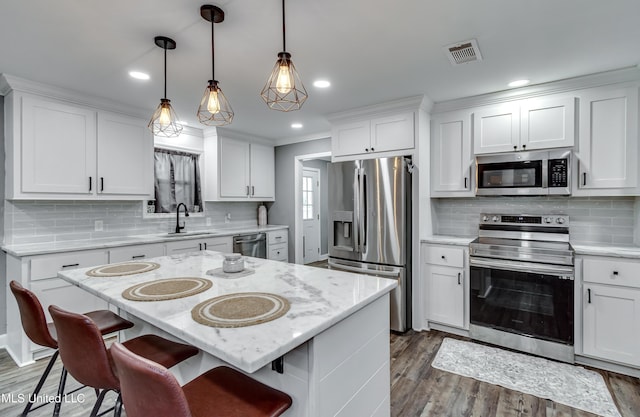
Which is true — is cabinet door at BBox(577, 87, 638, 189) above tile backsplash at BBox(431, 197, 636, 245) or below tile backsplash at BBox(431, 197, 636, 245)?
above

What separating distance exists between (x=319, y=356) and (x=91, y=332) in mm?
892

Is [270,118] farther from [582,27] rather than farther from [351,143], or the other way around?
[582,27]

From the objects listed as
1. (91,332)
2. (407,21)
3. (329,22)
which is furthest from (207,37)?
(91,332)

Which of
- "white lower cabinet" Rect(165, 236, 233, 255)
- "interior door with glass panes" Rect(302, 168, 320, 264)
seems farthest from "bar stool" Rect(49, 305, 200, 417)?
"interior door with glass panes" Rect(302, 168, 320, 264)

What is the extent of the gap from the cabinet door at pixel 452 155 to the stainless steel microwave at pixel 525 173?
0.14 meters

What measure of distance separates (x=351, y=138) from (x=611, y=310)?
9.36 ft

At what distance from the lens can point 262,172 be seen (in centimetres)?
523

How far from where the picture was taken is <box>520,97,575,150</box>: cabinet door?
2.83 metres

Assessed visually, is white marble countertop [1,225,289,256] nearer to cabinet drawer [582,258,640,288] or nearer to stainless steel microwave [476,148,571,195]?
stainless steel microwave [476,148,571,195]

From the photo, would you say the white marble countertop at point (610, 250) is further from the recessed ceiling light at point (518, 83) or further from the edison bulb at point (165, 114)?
the edison bulb at point (165, 114)

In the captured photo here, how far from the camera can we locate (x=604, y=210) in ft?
9.52

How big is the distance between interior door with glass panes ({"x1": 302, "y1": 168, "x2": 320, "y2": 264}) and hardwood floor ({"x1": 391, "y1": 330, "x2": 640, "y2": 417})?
4231mm

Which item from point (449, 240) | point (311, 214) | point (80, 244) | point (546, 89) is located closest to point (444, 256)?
point (449, 240)

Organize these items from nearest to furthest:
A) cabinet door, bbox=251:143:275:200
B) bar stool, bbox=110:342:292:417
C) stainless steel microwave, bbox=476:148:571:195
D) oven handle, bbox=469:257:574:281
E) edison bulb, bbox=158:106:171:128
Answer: bar stool, bbox=110:342:292:417 → edison bulb, bbox=158:106:171:128 → oven handle, bbox=469:257:574:281 → stainless steel microwave, bbox=476:148:571:195 → cabinet door, bbox=251:143:275:200
